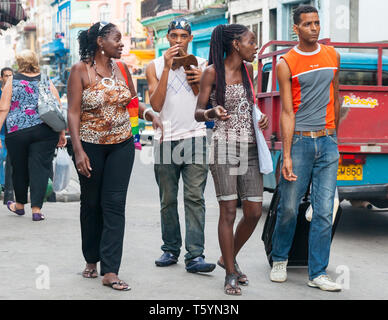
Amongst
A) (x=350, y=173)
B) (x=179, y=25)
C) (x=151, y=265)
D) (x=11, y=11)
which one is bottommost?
(x=151, y=265)

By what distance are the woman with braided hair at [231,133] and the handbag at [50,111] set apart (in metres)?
3.51

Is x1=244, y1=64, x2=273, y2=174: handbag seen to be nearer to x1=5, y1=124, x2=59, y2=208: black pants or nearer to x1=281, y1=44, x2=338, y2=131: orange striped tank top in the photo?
x1=281, y1=44, x2=338, y2=131: orange striped tank top

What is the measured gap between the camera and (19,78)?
9133 millimetres

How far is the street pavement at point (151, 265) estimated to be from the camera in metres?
5.63

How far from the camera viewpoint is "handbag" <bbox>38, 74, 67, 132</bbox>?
896 cm

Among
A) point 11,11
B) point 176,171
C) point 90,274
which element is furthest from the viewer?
point 11,11

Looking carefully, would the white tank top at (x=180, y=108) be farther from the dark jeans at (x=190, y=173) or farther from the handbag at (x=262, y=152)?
the handbag at (x=262, y=152)

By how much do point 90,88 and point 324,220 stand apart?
1970mm

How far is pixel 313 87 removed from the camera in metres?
5.81

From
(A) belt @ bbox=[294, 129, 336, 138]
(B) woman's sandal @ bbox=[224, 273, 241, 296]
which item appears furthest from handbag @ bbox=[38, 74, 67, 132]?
(B) woman's sandal @ bbox=[224, 273, 241, 296]

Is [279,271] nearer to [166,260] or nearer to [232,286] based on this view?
[232,286]

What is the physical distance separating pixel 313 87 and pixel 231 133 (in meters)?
0.68

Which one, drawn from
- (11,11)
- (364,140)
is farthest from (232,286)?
(11,11)
